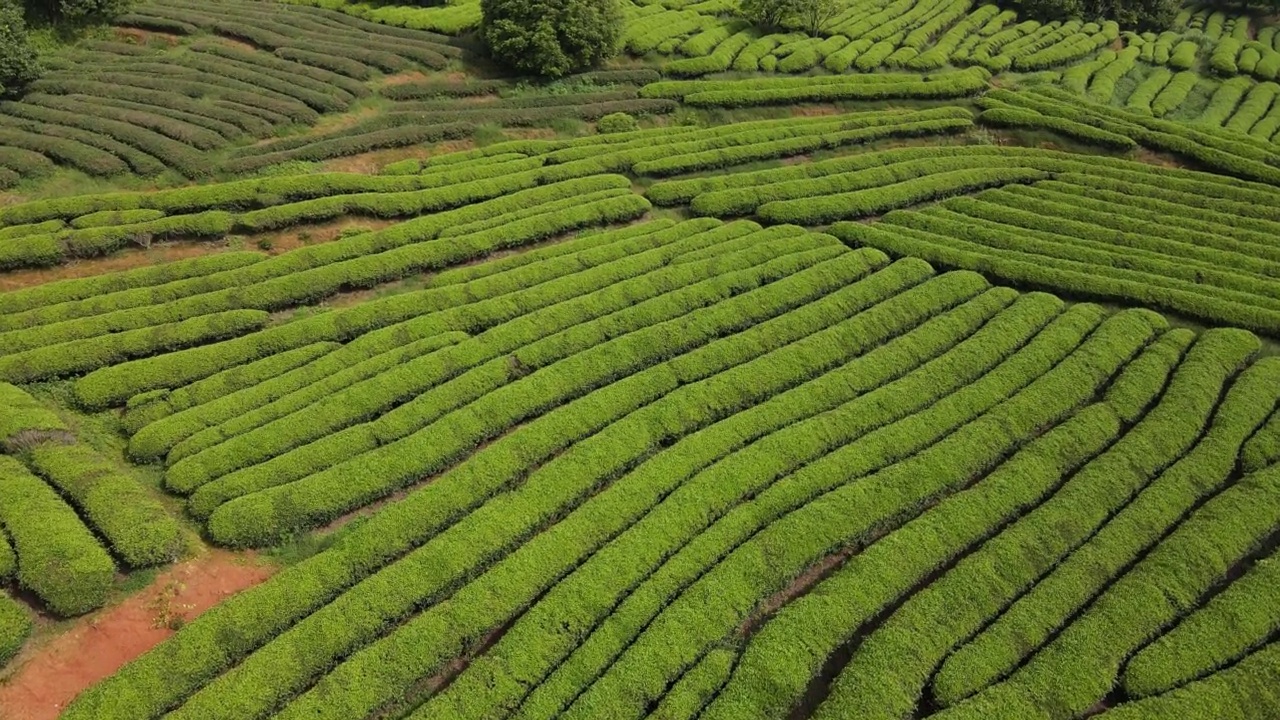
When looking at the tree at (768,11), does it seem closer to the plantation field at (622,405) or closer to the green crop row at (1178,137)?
the plantation field at (622,405)

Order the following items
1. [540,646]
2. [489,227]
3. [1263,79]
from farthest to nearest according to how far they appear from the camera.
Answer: [1263,79]
[489,227]
[540,646]

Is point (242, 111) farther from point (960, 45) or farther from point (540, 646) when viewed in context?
point (960, 45)

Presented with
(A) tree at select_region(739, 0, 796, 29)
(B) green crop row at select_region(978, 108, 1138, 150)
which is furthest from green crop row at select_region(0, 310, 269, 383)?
(A) tree at select_region(739, 0, 796, 29)

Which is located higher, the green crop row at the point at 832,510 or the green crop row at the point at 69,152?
the green crop row at the point at 69,152

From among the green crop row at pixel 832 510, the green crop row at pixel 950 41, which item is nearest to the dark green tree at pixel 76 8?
the green crop row at pixel 832 510

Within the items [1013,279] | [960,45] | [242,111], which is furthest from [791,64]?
[242,111]

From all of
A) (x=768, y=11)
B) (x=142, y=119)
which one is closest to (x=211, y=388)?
(x=142, y=119)
